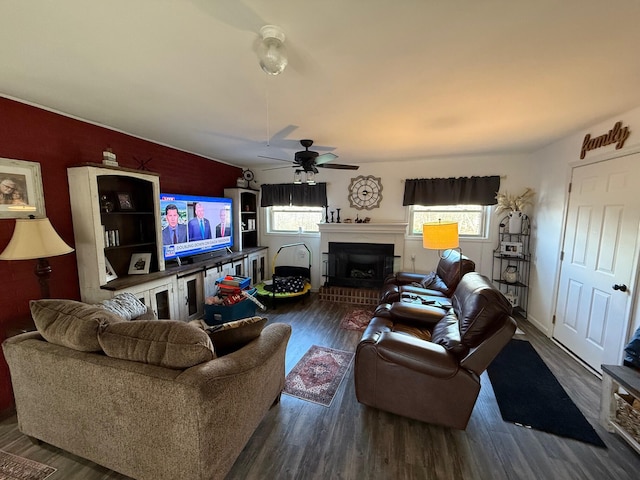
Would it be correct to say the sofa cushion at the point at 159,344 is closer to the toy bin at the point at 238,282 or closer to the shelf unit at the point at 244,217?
the toy bin at the point at 238,282

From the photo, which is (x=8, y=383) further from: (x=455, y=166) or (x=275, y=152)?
(x=455, y=166)

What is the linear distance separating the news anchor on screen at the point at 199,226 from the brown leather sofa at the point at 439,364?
2876 millimetres

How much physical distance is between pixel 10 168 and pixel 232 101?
180 cm

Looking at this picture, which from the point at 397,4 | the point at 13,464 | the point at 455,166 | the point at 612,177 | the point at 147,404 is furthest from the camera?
the point at 455,166

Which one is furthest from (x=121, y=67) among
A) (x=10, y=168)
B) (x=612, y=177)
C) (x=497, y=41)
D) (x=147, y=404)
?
(x=612, y=177)

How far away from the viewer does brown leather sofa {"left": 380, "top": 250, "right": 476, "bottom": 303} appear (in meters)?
3.13

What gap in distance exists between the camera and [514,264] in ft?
13.1

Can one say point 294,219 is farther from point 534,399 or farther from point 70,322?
point 534,399

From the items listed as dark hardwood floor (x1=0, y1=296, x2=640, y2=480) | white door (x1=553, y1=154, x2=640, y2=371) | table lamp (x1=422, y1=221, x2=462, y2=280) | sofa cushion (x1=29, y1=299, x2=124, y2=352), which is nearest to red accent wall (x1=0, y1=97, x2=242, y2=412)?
sofa cushion (x1=29, y1=299, x2=124, y2=352)

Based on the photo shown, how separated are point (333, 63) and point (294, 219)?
3.70m

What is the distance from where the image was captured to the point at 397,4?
1.10m

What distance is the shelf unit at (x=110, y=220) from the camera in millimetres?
2354

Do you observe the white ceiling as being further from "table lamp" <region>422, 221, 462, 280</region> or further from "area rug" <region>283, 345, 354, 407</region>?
"area rug" <region>283, 345, 354, 407</region>

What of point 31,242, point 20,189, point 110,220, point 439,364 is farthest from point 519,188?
point 20,189
